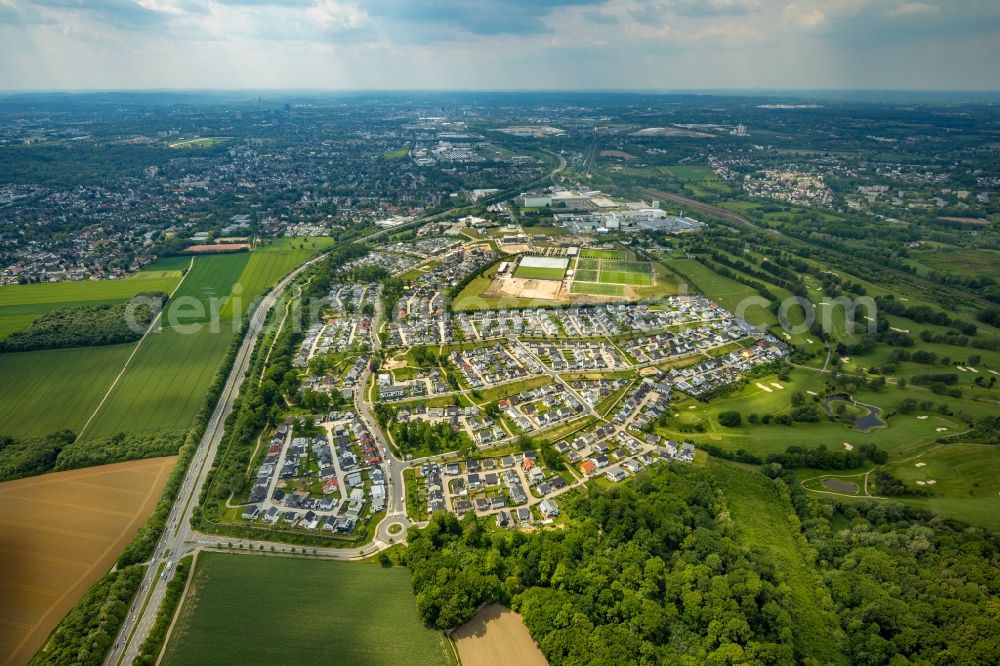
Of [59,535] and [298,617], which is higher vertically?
[59,535]

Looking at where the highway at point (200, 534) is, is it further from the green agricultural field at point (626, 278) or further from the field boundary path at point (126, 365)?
the green agricultural field at point (626, 278)

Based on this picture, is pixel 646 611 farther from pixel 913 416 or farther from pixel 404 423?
pixel 913 416

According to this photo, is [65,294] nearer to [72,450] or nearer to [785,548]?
[72,450]

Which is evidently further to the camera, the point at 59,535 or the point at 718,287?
the point at 718,287

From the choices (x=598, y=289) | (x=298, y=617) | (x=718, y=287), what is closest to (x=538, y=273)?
(x=598, y=289)

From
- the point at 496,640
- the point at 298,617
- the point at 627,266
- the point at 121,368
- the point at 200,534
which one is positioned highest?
the point at 627,266

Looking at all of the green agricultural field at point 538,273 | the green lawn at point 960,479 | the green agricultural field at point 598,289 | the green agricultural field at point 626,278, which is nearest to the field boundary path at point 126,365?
the green agricultural field at point 538,273

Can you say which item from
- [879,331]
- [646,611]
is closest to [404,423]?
[646,611]
